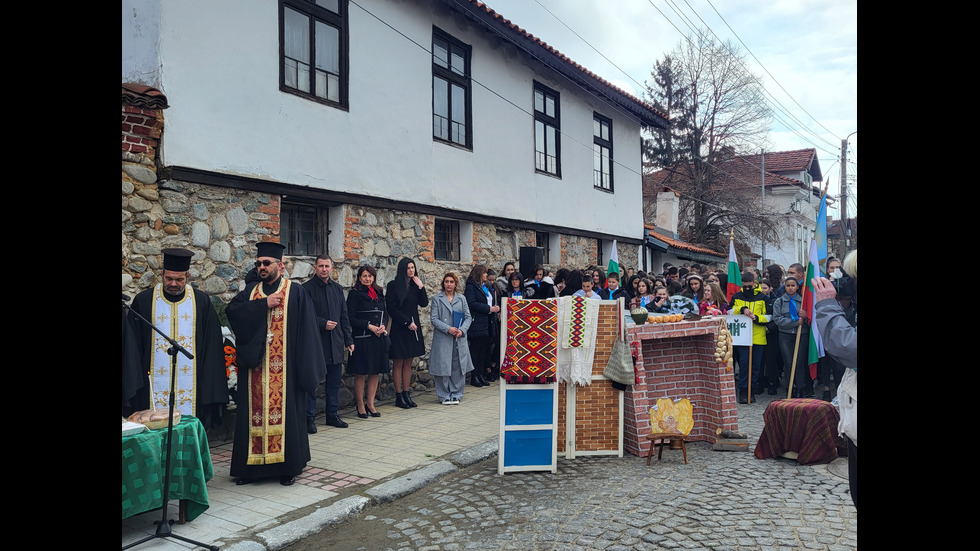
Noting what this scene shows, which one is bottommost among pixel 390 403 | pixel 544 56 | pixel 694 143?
pixel 390 403

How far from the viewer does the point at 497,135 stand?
500 inches

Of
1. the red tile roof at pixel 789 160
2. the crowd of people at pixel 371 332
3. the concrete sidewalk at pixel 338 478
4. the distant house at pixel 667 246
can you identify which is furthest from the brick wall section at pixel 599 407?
the red tile roof at pixel 789 160

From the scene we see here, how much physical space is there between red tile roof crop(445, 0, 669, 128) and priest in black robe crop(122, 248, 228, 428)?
23.4 ft

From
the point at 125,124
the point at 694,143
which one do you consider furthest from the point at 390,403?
the point at 694,143

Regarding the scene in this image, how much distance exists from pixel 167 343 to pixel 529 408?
319cm

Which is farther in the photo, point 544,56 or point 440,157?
point 544,56

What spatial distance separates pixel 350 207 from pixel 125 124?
3227 millimetres

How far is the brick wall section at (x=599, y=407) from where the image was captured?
6566 mm

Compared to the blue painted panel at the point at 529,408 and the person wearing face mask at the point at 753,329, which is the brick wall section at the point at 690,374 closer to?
the blue painted panel at the point at 529,408

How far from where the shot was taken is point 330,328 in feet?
25.0

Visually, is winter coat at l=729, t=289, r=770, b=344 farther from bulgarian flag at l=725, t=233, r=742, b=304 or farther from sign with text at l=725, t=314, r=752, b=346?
bulgarian flag at l=725, t=233, r=742, b=304

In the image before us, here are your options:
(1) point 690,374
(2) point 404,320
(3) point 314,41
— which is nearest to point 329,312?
(2) point 404,320

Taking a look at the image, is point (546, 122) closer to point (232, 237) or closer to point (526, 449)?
point (232, 237)
